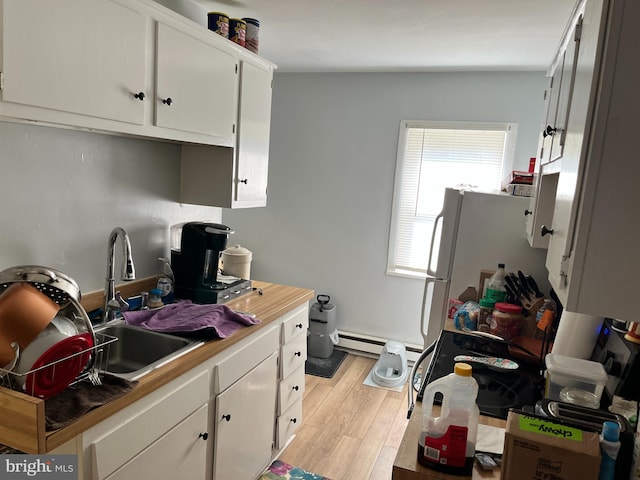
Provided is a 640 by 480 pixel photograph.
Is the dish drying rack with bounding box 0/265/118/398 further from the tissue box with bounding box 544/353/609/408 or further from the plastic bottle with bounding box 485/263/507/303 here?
the plastic bottle with bounding box 485/263/507/303

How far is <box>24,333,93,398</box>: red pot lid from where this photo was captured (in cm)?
119

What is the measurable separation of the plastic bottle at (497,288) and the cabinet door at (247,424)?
3.67 ft

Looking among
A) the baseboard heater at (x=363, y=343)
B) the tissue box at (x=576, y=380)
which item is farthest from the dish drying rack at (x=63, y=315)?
the baseboard heater at (x=363, y=343)

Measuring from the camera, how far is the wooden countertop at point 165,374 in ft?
3.74

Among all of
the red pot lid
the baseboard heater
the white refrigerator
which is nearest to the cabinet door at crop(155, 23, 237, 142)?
the red pot lid

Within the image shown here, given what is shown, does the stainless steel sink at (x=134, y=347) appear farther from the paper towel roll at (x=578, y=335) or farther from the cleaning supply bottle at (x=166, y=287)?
the paper towel roll at (x=578, y=335)

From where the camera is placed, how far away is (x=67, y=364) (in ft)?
4.09

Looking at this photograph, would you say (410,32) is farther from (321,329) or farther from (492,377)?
(321,329)

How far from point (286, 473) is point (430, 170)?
2.46 meters

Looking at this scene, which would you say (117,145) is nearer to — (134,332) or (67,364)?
(134,332)

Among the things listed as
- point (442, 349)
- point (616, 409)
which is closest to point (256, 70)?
point (442, 349)

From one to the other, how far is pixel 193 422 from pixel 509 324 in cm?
139

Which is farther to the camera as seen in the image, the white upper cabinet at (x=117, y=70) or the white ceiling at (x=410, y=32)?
the white ceiling at (x=410, y=32)
